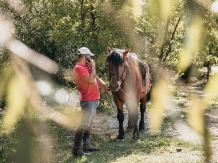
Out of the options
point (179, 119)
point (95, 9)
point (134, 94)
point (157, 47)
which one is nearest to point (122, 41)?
point (95, 9)

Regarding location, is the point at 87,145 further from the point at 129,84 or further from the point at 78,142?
the point at 129,84

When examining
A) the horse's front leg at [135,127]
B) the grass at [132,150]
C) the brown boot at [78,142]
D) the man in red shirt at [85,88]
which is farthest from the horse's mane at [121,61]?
the grass at [132,150]

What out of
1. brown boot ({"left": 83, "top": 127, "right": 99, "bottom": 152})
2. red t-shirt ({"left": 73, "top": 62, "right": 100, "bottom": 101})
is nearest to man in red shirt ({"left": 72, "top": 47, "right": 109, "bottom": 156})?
red t-shirt ({"left": 73, "top": 62, "right": 100, "bottom": 101})

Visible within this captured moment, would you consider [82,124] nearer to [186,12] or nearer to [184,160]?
[184,160]

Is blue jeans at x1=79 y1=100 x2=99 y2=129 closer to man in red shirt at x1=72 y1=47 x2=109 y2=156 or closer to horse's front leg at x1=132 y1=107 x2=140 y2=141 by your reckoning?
man in red shirt at x1=72 y1=47 x2=109 y2=156

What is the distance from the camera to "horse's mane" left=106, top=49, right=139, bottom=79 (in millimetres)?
5871

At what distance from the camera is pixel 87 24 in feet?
31.7

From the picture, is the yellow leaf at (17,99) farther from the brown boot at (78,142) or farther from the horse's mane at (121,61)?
the horse's mane at (121,61)

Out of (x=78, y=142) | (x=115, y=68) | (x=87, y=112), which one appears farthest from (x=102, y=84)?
(x=78, y=142)

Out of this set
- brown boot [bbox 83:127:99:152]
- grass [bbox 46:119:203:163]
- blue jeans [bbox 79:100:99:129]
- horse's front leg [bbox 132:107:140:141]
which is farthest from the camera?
horse's front leg [bbox 132:107:140:141]

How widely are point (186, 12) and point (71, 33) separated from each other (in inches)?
335

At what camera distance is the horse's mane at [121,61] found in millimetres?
5871

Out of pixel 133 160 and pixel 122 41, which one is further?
pixel 122 41

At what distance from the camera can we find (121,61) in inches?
234
